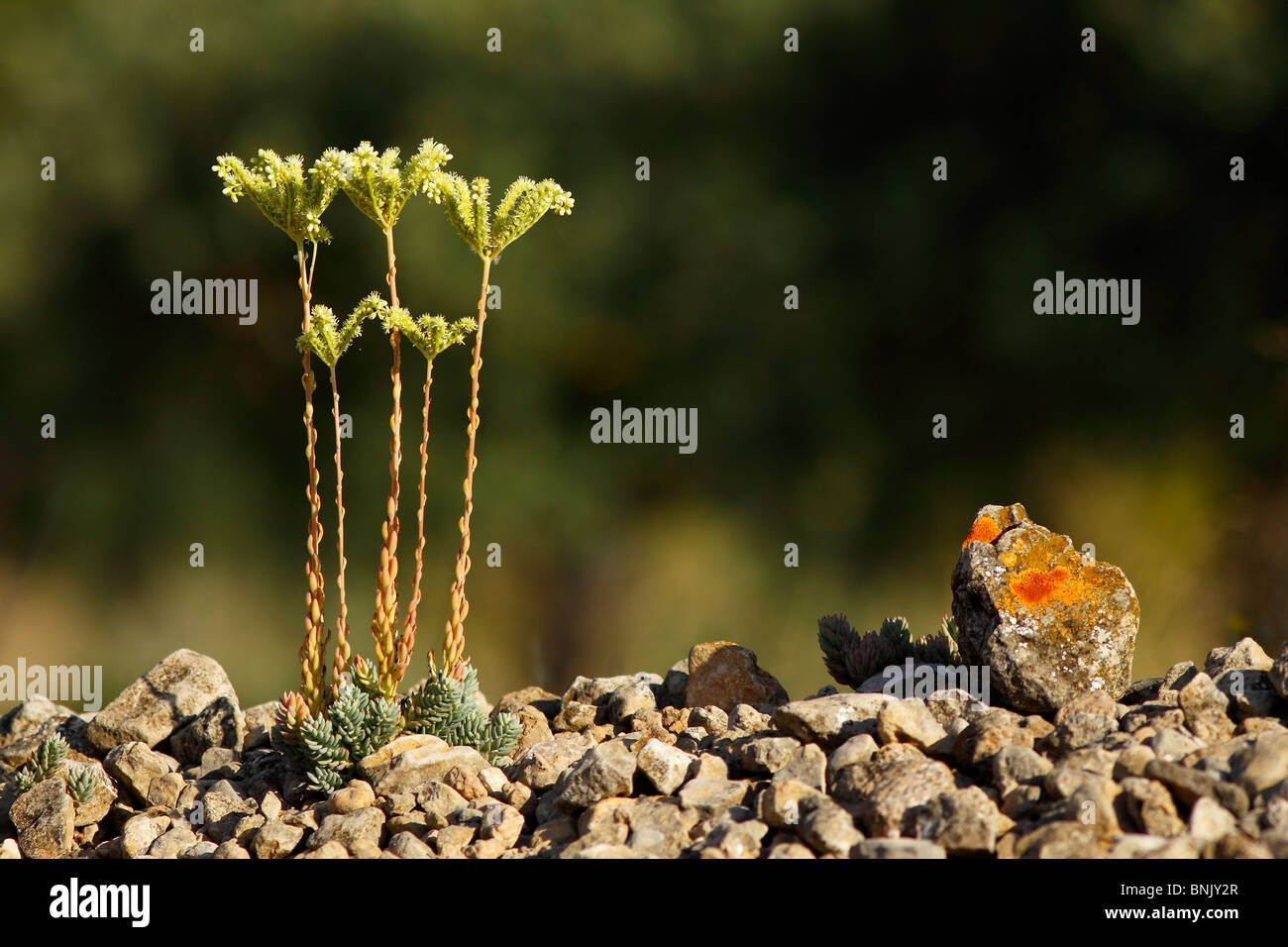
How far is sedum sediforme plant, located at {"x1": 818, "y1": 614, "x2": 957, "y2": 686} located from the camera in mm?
4531

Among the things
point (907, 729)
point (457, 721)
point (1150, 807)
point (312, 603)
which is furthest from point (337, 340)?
point (1150, 807)

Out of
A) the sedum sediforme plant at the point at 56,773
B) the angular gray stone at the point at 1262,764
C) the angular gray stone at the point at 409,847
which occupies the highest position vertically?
the angular gray stone at the point at 1262,764

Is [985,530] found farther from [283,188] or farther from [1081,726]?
[283,188]

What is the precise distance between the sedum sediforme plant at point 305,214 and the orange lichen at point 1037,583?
2408 mm

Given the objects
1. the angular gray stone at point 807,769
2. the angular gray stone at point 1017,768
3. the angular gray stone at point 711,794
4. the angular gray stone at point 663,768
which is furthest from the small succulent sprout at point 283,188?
the angular gray stone at point 1017,768

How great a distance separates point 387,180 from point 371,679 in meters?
1.71

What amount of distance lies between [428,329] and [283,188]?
69 centimetres

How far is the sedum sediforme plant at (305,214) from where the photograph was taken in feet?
13.2

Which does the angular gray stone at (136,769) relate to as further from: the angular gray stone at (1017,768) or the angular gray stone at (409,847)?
the angular gray stone at (1017,768)

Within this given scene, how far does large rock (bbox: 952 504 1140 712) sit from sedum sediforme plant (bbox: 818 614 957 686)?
1.36 feet

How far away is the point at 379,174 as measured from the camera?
13.0 ft

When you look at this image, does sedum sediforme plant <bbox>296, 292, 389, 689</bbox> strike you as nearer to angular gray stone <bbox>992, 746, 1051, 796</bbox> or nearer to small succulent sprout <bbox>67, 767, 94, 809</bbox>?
small succulent sprout <bbox>67, 767, 94, 809</bbox>
